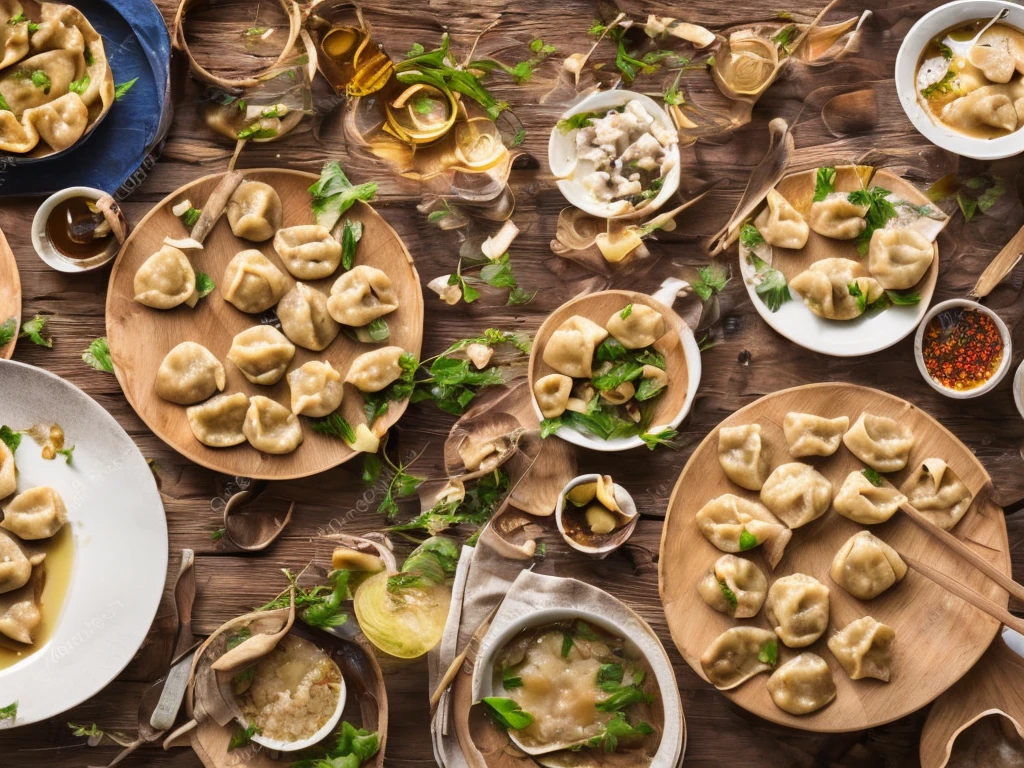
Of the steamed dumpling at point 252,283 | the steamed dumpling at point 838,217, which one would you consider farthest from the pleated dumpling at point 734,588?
the steamed dumpling at point 252,283

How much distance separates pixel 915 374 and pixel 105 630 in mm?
3451

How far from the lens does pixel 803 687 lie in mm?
3266

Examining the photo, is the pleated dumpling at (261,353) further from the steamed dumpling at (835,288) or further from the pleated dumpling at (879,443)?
the pleated dumpling at (879,443)

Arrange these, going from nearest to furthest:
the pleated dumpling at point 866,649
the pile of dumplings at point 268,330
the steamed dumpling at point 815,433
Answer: the pleated dumpling at point 866,649
the steamed dumpling at point 815,433
the pile of dumplings at point 268,330

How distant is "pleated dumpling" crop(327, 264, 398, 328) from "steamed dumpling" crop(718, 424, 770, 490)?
56.2 inches

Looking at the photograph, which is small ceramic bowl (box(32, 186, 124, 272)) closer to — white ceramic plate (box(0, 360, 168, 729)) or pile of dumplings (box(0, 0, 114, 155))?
pile of dumplings (box(0, 0, 114, 155))

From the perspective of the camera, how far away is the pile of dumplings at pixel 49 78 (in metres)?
3.46

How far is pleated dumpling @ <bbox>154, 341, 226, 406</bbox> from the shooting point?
3430mm

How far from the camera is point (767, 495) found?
3363mm

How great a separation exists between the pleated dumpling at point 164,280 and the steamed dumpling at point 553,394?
147cm

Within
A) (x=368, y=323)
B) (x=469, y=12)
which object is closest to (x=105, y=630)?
(x=368, y=323)

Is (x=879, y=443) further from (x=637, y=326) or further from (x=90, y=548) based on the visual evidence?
(x=90, y=548)

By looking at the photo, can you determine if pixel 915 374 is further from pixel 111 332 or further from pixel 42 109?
pixel 42 109

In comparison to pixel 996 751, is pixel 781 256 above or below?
above
